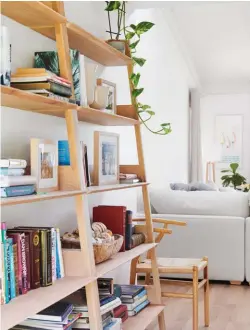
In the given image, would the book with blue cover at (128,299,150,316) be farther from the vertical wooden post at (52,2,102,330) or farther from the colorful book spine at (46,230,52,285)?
the colorful book spine at (46,230,52,285)

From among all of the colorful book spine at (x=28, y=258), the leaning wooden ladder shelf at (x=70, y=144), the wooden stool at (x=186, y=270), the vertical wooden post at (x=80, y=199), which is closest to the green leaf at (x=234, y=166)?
the wooden stool at (x=186, y=270)

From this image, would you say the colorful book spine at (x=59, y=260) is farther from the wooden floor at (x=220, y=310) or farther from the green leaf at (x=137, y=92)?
the wooden floor at (x=220, y=310)

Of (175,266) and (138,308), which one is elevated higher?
(175,266)

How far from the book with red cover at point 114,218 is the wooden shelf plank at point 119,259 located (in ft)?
0.30

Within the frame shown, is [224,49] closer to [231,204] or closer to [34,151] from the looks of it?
[231,204]

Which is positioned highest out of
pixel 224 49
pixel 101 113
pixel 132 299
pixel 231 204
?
pixel 224 49

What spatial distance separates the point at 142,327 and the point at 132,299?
250 mm

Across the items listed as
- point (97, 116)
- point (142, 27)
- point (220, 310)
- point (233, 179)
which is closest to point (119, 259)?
point (97, 116)

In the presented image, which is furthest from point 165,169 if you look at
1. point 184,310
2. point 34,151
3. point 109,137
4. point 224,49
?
point 34,151

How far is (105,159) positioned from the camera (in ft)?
11.0

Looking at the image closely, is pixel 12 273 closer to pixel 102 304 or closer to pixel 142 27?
pixel 102 304

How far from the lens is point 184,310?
438 centimetres

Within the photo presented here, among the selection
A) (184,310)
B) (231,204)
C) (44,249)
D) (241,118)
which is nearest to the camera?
(44,249)

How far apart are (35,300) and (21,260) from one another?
Answer: 169 millimetres
